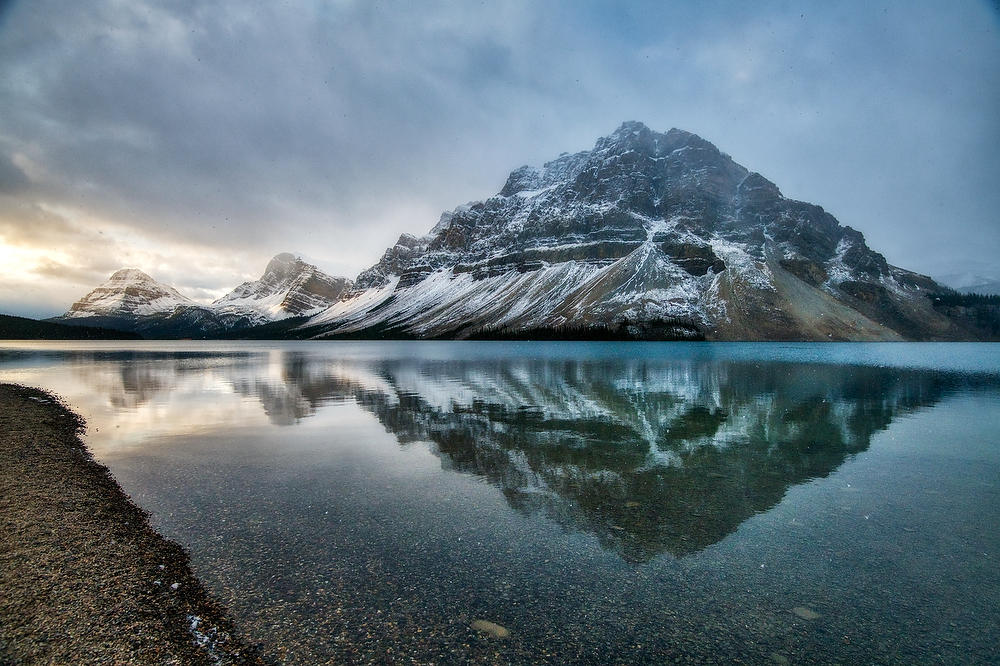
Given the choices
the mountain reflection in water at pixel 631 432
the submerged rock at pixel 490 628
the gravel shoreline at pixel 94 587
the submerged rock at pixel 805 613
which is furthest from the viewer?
the mountain reflection in water at pixel 631 432

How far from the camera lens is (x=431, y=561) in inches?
476

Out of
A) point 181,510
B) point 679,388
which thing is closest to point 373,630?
point 181,510

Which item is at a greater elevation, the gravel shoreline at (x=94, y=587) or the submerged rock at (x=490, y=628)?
the gravel shoreline at (x=94, y=587)

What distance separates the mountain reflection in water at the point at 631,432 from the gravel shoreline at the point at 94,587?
940 centimetres

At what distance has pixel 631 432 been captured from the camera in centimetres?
2827

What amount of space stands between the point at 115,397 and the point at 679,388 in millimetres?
55702

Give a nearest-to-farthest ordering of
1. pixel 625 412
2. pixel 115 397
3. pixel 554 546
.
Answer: pixel 554 546 < pixel 625 412 < pixel 115 397

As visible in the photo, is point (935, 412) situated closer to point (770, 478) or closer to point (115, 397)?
point (770, 478)

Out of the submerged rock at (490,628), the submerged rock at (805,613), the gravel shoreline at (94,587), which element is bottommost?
the submerged rock at (490,628)

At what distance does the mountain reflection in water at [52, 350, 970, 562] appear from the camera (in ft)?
52.1

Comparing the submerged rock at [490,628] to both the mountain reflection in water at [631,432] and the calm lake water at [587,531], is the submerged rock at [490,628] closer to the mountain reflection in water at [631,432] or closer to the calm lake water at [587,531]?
the calm lake water at [587,531]

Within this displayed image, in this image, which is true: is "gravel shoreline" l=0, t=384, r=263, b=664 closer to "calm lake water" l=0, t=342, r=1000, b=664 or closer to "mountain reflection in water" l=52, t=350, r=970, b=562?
"calm lake water" l=0, t=342, r=1000, b=664

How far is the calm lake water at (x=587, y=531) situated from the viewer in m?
9.23

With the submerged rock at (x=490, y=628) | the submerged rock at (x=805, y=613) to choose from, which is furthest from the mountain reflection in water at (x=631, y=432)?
the submerged rock at (x=490, y=628)
